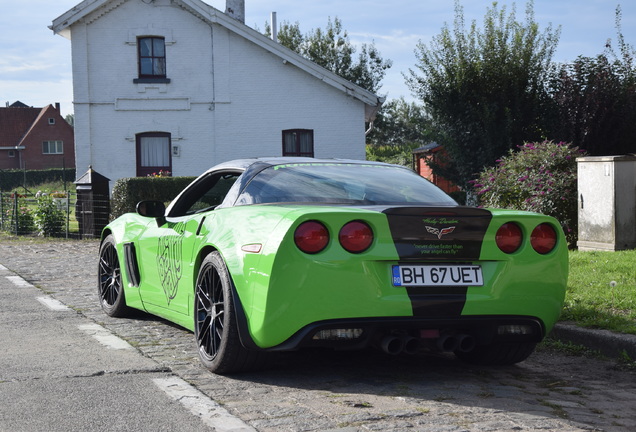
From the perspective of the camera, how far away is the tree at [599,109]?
63.9ft

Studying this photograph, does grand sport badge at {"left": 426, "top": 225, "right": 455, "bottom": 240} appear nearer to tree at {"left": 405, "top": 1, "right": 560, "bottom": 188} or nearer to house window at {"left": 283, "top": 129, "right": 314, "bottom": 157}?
tree at {"left": 405, "top": 1, "right": 560, "bottom": 188}

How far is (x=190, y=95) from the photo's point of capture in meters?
29.2

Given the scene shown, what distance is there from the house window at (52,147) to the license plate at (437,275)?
81.2 meters

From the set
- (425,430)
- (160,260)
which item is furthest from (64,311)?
(425,430)

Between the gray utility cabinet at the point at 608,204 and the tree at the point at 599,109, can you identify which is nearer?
the gray utility cabinet at the point at 608,204

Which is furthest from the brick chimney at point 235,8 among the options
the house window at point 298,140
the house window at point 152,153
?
the house window at point 152,153

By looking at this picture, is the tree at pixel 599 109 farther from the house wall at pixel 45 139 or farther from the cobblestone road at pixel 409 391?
the house wall at pixel 45 139

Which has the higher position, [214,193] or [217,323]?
[214,193]

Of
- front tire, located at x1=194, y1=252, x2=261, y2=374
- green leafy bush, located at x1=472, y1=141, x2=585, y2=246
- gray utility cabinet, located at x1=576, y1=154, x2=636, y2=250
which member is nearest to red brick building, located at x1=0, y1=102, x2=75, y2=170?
green leafy bush, located at x1=472, y1=141, x2=585, y2=246

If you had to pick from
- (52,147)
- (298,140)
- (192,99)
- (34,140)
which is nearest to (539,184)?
(298,140)

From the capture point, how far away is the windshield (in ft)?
18.2

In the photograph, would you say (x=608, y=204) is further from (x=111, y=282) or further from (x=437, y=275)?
(x=437, y=275)

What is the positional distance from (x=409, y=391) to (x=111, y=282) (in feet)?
12.2

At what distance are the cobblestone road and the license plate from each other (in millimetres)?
580
